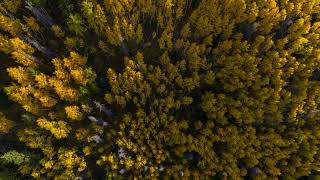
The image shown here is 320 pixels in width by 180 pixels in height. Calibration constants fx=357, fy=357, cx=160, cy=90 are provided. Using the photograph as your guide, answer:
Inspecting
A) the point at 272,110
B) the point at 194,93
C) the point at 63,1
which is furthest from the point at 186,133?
the point at 63,1

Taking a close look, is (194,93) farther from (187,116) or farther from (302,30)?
(302,30)

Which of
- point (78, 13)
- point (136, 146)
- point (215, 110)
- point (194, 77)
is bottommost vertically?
point (136, 146)

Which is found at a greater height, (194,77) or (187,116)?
(194,77)

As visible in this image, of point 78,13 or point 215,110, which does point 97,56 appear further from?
point 215,110

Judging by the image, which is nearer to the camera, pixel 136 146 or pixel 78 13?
pixel 136 146

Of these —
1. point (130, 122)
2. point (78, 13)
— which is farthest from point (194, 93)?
point (78, 13)

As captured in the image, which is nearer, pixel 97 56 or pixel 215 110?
pixel 215 110
